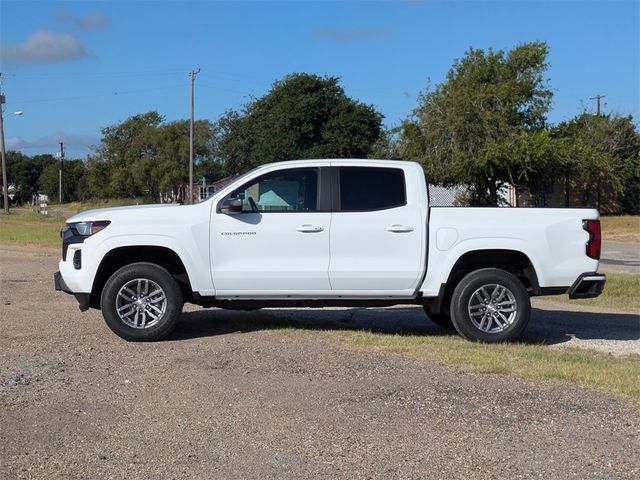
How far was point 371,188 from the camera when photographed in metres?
8.69

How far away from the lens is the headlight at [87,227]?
839 centimetres

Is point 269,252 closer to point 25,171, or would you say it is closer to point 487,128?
point 487,128

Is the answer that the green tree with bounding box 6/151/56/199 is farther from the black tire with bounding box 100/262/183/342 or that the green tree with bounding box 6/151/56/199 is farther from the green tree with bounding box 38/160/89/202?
the black tire with bounding box 100/262/183/342

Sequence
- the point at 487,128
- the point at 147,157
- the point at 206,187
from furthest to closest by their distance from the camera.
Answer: the point at 147,157 → the point at 206,187 → the point at 487,128

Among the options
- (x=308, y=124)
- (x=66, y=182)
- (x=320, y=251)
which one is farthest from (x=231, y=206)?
(x=66, y=182)

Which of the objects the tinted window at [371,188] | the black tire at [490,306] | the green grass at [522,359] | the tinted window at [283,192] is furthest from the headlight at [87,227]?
the black tire at [490,306]

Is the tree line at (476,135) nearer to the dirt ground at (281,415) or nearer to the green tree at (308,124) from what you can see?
the green tree at (308,124)

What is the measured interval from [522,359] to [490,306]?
1101 millimetres

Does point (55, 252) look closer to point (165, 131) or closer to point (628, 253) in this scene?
point (628, 253)

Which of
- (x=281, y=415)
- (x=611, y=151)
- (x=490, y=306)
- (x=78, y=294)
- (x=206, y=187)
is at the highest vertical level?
(x=611, y=151)

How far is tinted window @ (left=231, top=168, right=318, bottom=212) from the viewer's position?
28.1 feet

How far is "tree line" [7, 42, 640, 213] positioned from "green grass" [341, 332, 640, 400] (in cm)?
2727

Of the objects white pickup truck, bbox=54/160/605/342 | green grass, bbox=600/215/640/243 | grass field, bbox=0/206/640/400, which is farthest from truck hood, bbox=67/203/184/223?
green grass, bbox=600/215/640/243

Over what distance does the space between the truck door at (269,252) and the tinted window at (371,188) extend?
0.33m
